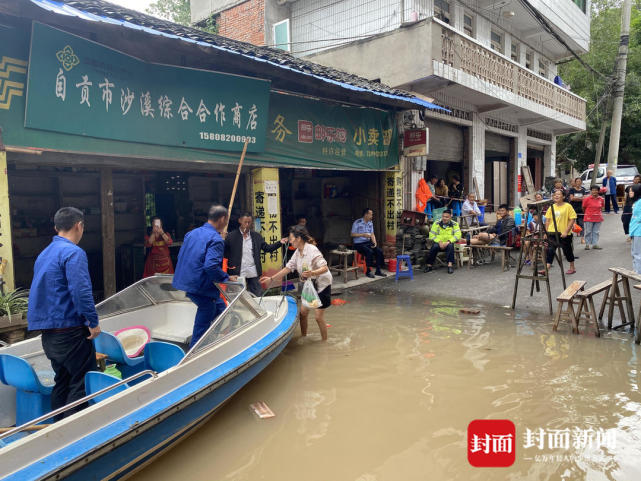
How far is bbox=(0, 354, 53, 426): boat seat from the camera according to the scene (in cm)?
350

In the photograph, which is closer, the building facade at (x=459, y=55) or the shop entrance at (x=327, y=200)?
the building facade at (x=459, y=55)

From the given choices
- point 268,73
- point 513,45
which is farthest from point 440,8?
point 268,73

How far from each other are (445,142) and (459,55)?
108 inches

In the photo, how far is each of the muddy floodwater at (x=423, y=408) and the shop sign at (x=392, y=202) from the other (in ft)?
16.2

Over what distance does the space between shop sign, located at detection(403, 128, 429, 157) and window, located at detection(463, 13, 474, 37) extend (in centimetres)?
529

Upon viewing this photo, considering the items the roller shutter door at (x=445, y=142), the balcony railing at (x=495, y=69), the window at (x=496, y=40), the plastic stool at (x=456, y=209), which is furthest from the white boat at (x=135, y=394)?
the window at (x=496, y=40)

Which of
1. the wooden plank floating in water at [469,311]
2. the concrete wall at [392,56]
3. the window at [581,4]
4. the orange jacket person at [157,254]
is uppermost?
the window at [581,4]

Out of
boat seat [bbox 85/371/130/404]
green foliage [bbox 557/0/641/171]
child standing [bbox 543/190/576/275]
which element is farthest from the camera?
green foliage [bbox 557/0/641/171]

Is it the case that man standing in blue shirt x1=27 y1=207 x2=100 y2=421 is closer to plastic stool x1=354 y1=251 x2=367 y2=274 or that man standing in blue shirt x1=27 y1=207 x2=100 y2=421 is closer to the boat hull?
the boat hull

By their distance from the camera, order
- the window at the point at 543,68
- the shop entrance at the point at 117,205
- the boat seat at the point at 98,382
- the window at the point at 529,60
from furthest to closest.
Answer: the window at the point at 543,68
the window at the point at 529,60
the shop entrance at the point at 117,205
the boat seat at the point at 98,382

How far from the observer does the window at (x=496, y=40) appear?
15.7 metres

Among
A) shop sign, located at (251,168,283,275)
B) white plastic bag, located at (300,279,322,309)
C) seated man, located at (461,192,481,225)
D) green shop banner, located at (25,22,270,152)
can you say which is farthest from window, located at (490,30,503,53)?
white plastic bag, located at (300,279,322,309)

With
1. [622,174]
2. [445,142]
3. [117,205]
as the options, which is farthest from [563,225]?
[622,174]

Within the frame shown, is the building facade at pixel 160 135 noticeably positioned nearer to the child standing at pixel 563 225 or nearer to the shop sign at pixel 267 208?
the shop sign at pixel 267 208
